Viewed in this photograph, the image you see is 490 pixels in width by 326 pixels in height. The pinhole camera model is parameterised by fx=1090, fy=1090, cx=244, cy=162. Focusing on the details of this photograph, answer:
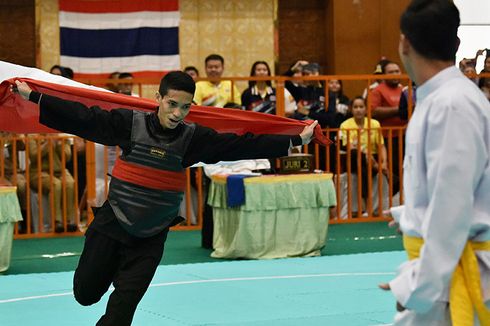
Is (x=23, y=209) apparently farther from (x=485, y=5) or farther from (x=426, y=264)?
(x=426, y=264)

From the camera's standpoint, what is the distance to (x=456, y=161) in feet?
10.8

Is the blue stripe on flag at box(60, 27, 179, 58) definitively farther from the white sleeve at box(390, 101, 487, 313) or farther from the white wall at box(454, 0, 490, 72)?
the white sleeve at box(390, 101, 487, 313)

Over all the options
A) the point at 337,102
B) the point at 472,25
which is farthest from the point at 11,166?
the point at 472,25

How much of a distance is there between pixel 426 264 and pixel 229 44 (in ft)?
47.5

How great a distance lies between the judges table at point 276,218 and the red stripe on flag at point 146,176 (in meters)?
4.88

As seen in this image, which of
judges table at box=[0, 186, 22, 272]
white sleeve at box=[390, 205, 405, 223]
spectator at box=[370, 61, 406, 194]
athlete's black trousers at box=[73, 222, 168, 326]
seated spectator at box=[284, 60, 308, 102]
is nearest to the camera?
white sleeve at box=[390, 205, 405, 223]

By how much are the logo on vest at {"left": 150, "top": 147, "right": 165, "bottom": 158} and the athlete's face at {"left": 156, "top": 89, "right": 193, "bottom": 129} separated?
15cm

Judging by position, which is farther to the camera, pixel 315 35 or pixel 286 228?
pixel 315 35

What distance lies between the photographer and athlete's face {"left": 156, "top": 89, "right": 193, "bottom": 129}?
6215 millimetres

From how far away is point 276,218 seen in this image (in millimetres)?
11359

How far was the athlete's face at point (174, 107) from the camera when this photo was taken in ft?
20.4

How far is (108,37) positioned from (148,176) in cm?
1088

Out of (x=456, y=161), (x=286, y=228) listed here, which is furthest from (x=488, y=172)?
(x=286, y=228)

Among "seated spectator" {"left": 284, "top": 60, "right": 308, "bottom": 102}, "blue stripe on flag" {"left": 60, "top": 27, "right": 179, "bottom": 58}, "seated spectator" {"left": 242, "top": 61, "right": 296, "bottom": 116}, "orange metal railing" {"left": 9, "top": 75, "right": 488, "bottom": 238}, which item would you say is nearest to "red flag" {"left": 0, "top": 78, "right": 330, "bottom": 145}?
"orange metal railing" {"left": 9, "top": 75, "right": 488, "bottom": 238}
